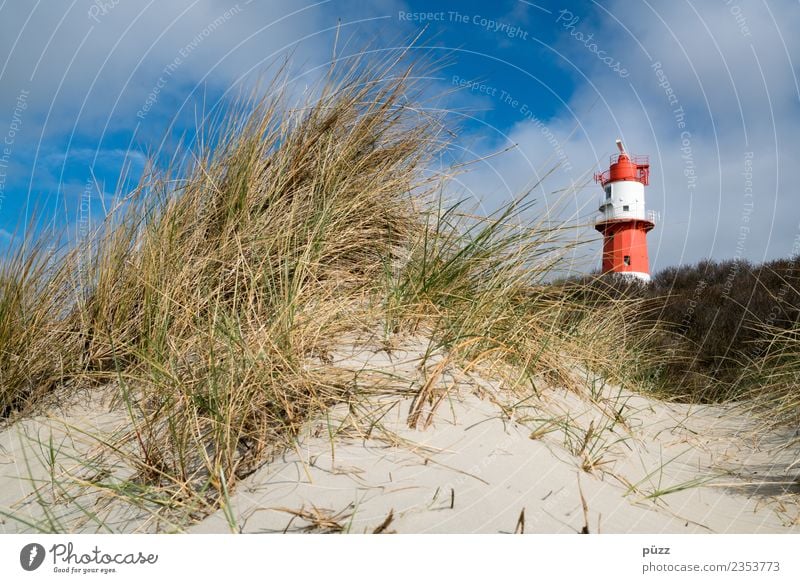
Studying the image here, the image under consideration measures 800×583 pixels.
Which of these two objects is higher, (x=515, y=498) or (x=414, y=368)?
(x=414, y=368)

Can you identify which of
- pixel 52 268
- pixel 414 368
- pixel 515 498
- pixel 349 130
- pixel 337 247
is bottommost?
pixel 515 498

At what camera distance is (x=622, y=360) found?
3.60 meters

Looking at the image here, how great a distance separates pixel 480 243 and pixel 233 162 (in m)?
1.44

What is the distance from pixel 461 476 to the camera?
5.01 ft

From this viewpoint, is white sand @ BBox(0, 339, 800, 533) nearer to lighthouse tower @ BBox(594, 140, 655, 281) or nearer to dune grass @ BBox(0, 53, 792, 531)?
dune grass @ BBox(0, 53, 792, 531)

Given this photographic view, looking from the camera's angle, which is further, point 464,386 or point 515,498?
point 464,386

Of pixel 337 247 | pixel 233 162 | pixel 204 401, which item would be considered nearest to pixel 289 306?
pixel 204 401

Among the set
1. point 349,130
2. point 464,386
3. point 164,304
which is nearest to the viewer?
point 464,386

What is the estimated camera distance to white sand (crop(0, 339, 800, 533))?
1.41 m

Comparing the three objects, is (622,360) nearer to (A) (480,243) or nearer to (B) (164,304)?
(A) (480,243)
